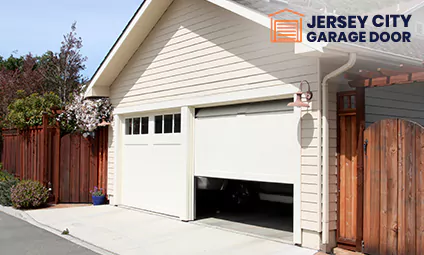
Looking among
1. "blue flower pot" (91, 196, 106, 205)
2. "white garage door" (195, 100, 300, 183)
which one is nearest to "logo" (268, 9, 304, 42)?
→ "white garage door" (195, 100, 300, 183)

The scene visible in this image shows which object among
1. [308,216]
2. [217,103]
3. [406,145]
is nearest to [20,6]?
[217,103]

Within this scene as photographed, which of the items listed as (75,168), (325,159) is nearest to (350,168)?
(325,159)

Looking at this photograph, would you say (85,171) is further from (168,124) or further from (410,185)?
(410,185)

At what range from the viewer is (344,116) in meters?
6.66

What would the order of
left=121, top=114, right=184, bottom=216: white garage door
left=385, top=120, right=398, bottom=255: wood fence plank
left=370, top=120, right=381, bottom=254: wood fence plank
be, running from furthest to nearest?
left=121, top=114, right=184, bottom=216: white garage door
left=370, top=120, right=381, bottom=254: wood fence plank
left=385, top=120, right=398, bottom=255: wood fence plank

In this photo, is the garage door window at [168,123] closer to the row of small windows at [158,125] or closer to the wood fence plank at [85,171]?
the row of small windows at [158,125]

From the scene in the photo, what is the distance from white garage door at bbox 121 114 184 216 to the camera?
380 inches

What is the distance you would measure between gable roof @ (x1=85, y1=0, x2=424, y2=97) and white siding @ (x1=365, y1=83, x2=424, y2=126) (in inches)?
34.5

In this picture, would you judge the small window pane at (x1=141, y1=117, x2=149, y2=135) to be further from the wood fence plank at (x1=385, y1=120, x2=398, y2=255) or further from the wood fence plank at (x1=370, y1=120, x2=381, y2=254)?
the wood fence plank at (x1=385, y1=120, x2=398, y2=255)

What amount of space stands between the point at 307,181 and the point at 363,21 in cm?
320

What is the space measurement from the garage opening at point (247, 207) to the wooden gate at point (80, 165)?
3331mm

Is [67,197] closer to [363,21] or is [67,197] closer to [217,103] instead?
[217,103]

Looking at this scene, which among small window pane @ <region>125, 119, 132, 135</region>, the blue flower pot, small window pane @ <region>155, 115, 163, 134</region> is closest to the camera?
small window pane @ <region>155, 115, 163, 134</region>

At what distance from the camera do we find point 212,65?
862 cm
